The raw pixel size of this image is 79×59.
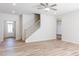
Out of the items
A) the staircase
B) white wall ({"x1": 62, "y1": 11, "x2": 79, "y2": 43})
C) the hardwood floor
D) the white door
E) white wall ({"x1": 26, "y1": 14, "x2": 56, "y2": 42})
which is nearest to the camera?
the hardwood floor

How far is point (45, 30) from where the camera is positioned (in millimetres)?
7082

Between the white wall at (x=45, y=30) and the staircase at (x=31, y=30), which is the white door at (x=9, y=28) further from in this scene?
the white wall at (x=45, y=30)

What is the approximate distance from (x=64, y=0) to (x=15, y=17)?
23.6ft

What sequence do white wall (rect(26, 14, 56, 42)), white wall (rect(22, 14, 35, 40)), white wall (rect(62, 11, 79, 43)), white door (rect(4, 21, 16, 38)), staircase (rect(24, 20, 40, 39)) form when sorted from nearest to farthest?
1. white wall (rect(62, 11, 79, 43))
2. white wall (rect(26, 14, 56, 42))
3. staircase (rect(24, 20, 40, 39))
4. white wall (rect(22, 14, 35, 40))
5. white door (rect(4, 21, 16, 38))

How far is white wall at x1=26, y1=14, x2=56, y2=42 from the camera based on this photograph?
652 centimetres

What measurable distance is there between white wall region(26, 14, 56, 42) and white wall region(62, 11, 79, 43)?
3.65ft

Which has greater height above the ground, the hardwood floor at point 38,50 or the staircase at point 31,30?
the staircase at point 31,30

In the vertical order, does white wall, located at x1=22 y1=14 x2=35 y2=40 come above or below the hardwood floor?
above

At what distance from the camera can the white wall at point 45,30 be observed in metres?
6.52

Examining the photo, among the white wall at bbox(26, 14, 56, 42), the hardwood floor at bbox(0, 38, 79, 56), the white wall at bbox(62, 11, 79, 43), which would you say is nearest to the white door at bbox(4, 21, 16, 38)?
the white wall at bbox(26, 14, 56, 42)

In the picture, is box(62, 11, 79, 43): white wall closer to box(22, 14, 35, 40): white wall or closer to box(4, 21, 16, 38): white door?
box(22, 14, 35, 40): white wall

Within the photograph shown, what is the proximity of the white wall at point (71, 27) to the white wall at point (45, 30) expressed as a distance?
1113 mm

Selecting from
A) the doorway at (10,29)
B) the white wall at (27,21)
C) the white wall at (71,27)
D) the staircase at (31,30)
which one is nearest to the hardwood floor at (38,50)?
the white wall at (71,27)

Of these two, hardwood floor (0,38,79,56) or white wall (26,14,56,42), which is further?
white wall (26,14,56,42)
